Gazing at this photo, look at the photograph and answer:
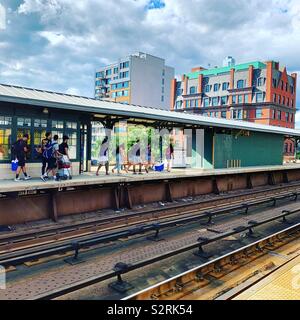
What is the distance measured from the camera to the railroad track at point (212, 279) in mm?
5652

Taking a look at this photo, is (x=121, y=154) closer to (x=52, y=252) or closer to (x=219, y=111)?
(x=52, y=252)

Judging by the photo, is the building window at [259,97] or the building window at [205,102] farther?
the building window at [205,102]

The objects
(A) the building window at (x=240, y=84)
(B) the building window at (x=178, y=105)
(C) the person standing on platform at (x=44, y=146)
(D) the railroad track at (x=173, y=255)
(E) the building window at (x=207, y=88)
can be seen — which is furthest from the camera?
(B) the building window at (x=178, y=105)

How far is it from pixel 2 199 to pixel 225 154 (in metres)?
14.2

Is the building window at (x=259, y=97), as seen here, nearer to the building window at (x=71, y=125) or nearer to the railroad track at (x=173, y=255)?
the railroad track at (x=173, y=255)

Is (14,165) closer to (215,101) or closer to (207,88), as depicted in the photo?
(215,101)

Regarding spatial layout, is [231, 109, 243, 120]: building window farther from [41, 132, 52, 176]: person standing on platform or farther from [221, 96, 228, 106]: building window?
[41, 132, 52, 176]: person standing on platform

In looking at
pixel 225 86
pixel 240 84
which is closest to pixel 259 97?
pixel 240 84

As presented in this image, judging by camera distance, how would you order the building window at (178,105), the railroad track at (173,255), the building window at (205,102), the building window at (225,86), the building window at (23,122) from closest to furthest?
the railroad track at (173,255), the building window at (23,122), the building window at (225,86), the building window at (205,102), the building window at (178,105)

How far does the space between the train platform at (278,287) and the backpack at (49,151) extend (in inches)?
321

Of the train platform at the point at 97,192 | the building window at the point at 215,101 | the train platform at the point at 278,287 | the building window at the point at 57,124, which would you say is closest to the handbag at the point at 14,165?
the train platform at the point at 97,192

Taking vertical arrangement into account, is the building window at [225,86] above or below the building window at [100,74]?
below
